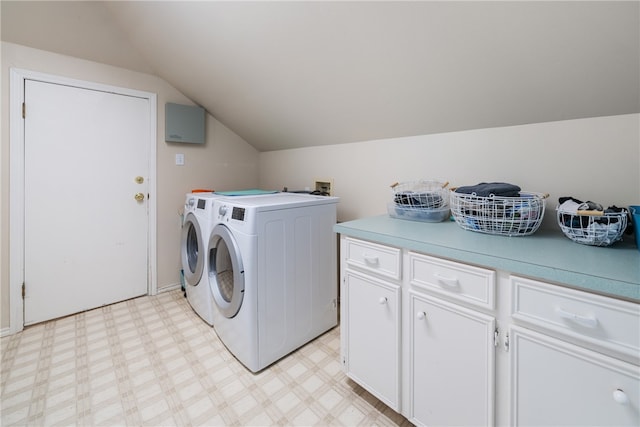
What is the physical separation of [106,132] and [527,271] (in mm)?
2838

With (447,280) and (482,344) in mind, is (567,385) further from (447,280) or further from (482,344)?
(447,280)

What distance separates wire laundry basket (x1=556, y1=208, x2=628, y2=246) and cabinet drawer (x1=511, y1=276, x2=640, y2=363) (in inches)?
13.9

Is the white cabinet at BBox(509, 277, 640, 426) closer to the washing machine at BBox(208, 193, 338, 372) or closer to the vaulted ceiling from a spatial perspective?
the vaulted ceiling

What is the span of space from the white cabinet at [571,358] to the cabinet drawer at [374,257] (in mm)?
406

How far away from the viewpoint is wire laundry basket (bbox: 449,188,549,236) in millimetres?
1054

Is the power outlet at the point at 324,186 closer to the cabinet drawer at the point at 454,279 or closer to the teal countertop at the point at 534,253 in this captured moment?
the teal countertop at the point at 534,253

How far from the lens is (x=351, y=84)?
1.58 meters

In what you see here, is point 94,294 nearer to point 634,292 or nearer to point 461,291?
point 461,291

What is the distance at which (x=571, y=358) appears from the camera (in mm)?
741

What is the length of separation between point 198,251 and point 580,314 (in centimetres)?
205

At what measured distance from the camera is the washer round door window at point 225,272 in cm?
151

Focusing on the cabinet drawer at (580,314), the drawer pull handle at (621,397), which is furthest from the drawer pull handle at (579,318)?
the drawer pull handle at (621,397)

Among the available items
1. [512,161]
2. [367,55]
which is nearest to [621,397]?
[512,161]

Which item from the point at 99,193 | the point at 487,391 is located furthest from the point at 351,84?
the point at 99,193
